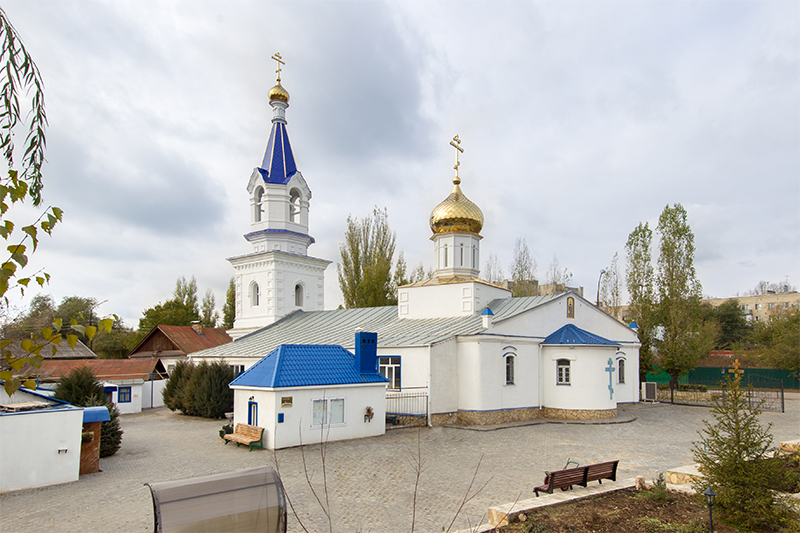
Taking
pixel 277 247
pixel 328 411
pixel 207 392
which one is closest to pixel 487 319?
pixel 328 411

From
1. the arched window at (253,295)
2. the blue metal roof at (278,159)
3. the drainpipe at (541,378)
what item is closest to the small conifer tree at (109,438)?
the drainpipe at (541,378)

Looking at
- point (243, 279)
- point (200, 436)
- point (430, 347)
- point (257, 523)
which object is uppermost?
point (243, 279)

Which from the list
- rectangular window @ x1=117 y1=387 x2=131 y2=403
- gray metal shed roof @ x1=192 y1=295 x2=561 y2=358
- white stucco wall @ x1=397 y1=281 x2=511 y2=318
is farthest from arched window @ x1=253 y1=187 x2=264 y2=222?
rectangular window @ x1=117 y1=387 x2=131 y2=403

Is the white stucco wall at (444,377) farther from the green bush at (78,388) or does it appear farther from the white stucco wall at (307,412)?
the green bush at (78,388)

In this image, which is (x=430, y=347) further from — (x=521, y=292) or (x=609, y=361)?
(x=521, y=292)

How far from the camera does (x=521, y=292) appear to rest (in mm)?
43875

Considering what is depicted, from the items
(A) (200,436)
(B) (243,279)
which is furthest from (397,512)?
(B) (243,279)

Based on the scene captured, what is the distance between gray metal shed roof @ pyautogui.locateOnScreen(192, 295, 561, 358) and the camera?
21125 mm

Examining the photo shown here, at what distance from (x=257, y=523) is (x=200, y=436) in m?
13.1

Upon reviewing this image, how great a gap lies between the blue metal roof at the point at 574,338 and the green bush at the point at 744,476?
1351 centimetres

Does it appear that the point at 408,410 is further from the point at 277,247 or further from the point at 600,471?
the point at 277,247

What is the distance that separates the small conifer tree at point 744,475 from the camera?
741cm

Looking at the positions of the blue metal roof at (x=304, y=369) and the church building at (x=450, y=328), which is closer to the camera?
the blue metal roof at (x=304, y=369)

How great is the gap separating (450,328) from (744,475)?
14134mm
